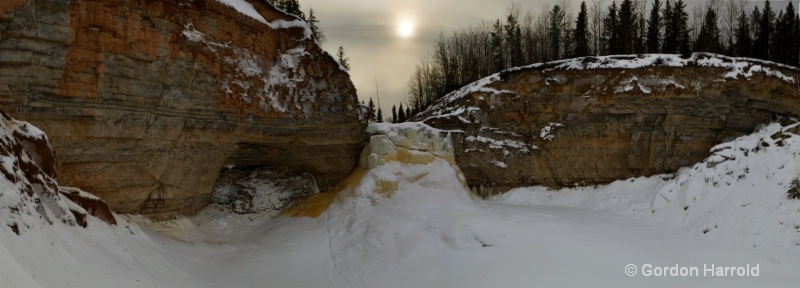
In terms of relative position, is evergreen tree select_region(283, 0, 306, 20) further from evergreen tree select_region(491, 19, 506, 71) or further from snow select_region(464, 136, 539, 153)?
snow select_region(464, 136, 539, 153)

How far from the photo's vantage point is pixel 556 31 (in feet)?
134

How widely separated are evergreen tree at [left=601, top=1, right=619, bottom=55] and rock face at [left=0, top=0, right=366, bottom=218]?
27.2 m

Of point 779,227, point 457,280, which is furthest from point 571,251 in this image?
point 779,227

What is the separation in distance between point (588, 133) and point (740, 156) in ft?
19.5

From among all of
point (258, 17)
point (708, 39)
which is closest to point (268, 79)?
point (258, 17)

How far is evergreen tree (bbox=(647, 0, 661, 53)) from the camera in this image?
3581cm

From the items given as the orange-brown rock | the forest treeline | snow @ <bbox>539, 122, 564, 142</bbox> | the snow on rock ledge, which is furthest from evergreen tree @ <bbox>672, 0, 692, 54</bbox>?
the orange-brown rock

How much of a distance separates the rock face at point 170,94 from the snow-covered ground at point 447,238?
1565 millimetres

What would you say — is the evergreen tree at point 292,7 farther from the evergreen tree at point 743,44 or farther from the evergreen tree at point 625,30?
the evergreen tree at point 743,44

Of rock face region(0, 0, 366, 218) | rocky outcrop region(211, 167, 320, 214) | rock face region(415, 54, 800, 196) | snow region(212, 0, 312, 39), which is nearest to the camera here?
rock face region(0, 0, 366, 218)

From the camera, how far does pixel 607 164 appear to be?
63.6ft

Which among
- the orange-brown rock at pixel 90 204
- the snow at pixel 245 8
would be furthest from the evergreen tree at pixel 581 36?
the orange-brown rock at pixel 90 204

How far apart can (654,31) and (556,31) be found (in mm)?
7863

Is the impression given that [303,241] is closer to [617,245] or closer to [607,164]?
[617,245]
